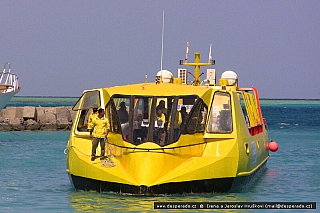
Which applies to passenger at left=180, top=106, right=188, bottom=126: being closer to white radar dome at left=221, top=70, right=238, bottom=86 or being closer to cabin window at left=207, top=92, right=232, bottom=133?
cabin window at left=207, top=92, right=232, bottom=133

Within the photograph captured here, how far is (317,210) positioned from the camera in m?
17.7

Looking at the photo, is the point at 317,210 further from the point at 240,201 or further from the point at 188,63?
the point at 188,63

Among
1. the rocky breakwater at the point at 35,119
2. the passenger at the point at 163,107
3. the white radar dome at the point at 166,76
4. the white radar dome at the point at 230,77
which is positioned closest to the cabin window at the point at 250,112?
the white radar dome at the point at 230,77

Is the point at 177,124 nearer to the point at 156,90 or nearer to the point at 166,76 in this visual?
the point at 156,90

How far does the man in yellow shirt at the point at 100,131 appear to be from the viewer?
18375mm

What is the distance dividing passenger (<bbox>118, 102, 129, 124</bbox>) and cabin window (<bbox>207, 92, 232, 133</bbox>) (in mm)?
1984

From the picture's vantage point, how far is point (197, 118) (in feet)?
61.0

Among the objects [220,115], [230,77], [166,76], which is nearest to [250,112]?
[230,77]

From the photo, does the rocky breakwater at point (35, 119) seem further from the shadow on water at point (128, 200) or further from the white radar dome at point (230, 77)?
the shadow on water at point (128, 200)

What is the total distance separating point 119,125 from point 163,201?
7.94 feet

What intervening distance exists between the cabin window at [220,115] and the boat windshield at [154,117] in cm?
23

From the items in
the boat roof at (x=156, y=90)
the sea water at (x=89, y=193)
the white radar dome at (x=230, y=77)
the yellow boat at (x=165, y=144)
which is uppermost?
the white radar dome at (x=230, y=77)

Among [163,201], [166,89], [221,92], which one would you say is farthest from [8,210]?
[221,92]

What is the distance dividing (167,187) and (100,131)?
2.22m
